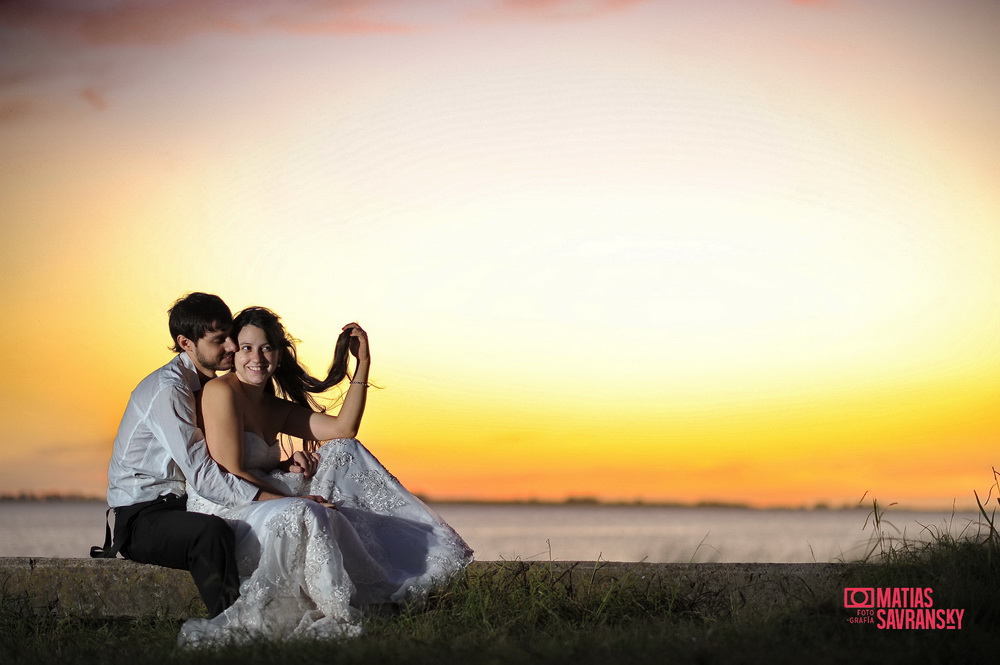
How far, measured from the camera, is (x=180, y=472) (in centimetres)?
484

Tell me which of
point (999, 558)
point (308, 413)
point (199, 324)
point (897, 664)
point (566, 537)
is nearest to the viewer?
point (897, 664)

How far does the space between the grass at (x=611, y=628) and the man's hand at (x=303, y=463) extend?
950mm

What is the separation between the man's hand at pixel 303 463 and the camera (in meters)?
5.15

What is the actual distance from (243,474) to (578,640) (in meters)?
1.91

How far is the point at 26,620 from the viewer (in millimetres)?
4902

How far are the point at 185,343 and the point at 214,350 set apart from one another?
15 centimetres

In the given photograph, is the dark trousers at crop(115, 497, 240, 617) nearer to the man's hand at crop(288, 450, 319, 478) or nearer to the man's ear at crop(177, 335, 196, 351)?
the man's hand at crop(288, 450, 319, 478)

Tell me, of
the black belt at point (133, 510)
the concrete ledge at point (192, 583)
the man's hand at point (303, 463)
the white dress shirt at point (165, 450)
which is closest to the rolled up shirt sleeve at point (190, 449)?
the white dress shirt at point (165, 450)

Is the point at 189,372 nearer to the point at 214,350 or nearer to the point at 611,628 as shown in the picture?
the point at 214,350

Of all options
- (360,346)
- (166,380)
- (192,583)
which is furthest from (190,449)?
(360,346)

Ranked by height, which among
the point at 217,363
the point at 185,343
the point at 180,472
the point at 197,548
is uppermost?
the point at 185,343

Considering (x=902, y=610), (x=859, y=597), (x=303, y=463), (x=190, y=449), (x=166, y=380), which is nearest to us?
(x=902, y=610)

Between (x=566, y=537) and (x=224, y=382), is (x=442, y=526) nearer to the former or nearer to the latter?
(x=224, y=382)

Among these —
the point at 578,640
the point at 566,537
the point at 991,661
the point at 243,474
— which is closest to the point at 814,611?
the point at 991,661
